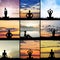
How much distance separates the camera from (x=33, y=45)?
3.90 meters

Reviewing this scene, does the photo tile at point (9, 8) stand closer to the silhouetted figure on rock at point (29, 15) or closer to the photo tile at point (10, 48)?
the silhouetted figure on rock at point (29, 15)

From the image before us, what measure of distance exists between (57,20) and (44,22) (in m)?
0.19

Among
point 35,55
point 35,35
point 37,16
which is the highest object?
point 37,16

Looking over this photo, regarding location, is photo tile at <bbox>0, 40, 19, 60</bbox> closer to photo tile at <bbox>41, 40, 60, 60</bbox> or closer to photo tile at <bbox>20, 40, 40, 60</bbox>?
photo tile at <bbox>20, 40, 40, 60</bbox>

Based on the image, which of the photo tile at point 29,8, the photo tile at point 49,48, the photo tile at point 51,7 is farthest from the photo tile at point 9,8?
the photo tile at point 49,48

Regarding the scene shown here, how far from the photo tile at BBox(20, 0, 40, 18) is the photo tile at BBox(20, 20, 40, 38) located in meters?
0.09

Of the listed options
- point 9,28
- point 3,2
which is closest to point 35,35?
point 9,28

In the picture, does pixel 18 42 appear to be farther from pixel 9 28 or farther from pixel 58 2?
pixel 58 2

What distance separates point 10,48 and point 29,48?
0.27 metres

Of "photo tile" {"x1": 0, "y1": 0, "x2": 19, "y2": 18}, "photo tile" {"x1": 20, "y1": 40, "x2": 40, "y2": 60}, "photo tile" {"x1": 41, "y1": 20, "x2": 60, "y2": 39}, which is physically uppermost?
"photo tile" {"x1": 0, "y1": 0, "x2": 19, "y2": 18}

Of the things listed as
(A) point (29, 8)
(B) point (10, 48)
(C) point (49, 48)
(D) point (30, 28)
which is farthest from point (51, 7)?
(B) point (10, 48)

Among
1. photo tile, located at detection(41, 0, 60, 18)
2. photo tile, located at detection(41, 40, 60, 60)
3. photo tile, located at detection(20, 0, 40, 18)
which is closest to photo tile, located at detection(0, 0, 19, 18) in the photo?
photo tile, located at detection(20, 0, 40, 18)

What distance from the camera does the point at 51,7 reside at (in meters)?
3.83

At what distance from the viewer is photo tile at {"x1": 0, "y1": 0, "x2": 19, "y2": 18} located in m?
Answer: 3.81
